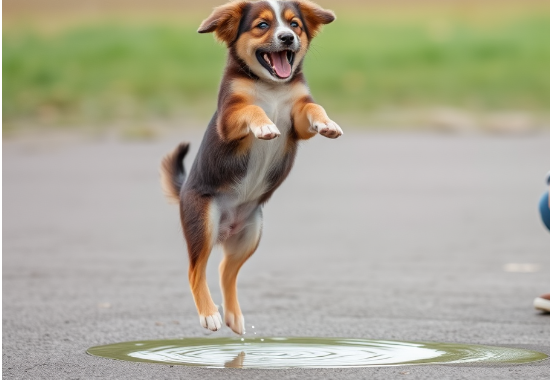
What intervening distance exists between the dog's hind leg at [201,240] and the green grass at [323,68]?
674 inches

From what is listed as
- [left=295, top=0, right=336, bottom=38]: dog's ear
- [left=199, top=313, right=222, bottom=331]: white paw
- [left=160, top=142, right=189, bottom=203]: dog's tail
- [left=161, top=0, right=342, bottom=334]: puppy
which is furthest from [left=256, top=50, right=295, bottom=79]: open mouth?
[left=199, top=313, right=222, bottom=331]: white paw

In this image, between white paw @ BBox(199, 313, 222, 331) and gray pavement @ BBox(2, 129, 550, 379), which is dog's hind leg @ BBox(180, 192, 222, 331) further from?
gray pavement @ BBox(2, 129, 550, 379)

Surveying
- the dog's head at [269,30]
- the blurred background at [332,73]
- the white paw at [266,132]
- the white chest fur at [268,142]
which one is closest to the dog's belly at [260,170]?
the white chest fur at [268,142]

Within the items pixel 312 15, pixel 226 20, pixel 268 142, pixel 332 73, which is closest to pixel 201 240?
pixel 268 142

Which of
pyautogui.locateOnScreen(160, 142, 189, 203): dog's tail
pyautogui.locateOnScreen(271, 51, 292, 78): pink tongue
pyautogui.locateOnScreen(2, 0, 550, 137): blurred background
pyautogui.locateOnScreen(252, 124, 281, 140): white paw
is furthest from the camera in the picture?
pyautogui.locateOnScreen(2, 0, 550, 137): blurred background

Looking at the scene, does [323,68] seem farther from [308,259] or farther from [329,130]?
[329,130]

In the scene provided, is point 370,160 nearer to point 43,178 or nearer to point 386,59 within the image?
point 43,178

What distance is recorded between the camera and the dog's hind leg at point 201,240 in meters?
5.42

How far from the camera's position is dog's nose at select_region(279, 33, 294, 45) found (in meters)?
5.00

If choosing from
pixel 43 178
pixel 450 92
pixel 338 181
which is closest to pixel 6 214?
pixel 43 178

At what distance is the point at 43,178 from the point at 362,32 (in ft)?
41.3

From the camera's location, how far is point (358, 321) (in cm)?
679

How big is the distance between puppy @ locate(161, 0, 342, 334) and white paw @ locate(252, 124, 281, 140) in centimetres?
7

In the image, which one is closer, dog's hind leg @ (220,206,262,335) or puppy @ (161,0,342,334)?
puppy @ (161,0,342,334)
